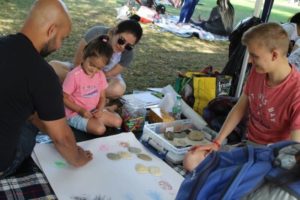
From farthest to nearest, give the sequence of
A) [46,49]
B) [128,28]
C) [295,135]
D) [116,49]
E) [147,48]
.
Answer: [147,48], [116,49], [128,28], [295,135], [46,49]

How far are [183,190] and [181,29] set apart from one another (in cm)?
640

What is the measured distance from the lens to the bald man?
1.45 metres

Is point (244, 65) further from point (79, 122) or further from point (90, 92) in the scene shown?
point (79, 122)

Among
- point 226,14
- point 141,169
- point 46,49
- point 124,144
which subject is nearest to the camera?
point 46,49

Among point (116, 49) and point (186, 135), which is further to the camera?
point (116, 49)

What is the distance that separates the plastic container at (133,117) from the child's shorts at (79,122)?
303 millimetres

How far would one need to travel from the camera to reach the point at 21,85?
1466 millimetres

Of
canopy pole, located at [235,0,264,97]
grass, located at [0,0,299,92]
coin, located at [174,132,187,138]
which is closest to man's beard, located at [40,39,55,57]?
coin, located at [174,132,187,138]

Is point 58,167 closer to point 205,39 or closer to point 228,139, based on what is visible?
point 228,139

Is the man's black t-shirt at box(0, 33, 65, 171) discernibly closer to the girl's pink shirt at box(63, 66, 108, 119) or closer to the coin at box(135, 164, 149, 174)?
the coin at box(135, 164, 149, 174)

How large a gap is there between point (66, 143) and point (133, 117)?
0.89m

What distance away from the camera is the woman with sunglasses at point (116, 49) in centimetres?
265

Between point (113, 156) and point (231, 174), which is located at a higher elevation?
point (231, 174)

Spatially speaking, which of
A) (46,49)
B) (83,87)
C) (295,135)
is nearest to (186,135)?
(83,87)
